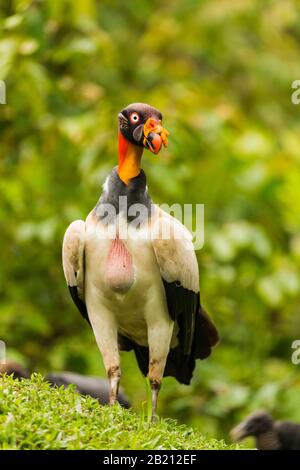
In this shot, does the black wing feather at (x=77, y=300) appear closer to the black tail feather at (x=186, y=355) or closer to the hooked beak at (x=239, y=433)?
the black tail feather at (x=186, y=355)

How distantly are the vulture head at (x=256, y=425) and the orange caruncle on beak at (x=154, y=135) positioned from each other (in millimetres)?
4672

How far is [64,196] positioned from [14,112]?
1056 millimetres

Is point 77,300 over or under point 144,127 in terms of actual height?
under

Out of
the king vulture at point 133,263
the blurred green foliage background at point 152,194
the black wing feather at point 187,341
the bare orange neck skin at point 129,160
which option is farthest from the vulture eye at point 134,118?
the blurred green foliage background at point 152,194

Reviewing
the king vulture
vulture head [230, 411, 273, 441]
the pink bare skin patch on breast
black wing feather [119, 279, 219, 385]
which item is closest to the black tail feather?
black wing feather [119, 279, 219, 385]

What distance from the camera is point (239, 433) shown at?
9656 mm

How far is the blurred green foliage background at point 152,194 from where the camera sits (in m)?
9.23

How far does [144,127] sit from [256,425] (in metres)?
4.74

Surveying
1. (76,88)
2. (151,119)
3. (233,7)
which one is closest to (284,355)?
(76,88)

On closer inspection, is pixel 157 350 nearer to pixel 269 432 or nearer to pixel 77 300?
pixel 77 300

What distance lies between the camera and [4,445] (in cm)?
438

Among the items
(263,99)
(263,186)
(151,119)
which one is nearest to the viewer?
(151,119)

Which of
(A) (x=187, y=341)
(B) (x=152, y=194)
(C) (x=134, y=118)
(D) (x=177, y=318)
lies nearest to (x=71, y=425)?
(D) (x=177, y=318)
